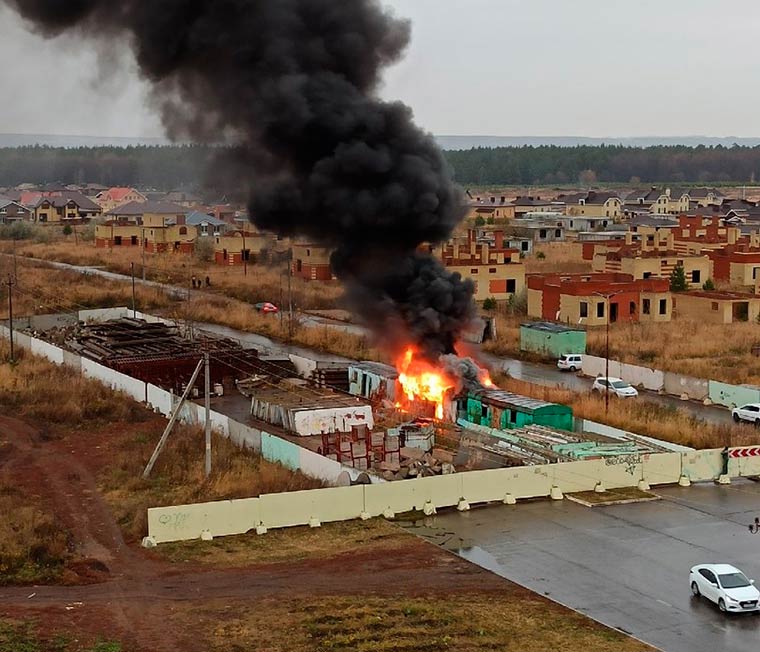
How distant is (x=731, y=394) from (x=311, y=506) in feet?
55.8

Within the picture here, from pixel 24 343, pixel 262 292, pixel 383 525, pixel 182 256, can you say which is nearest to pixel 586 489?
pixel 383 525

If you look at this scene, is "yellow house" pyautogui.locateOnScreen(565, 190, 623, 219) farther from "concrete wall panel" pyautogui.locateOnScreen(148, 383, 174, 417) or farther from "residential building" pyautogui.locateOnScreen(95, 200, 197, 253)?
"concrete wall panel" pyautogui.locateOnScreen(148, 383, 174, 417)

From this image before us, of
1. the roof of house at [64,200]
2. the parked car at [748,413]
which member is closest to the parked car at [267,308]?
the parked car at [748,413]

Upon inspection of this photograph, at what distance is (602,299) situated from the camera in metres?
49.5

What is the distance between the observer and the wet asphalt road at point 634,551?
17312mm

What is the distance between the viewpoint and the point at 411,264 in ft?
108

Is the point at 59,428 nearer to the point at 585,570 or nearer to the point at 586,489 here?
the point at 586,489

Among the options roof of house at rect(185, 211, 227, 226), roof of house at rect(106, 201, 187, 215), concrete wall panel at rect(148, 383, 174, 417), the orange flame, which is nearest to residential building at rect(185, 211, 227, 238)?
roof of house at rect(185, 211, 227, 226)

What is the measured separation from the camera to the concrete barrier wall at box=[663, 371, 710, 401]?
35.5 metres

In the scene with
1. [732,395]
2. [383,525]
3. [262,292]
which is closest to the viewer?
[383,525]

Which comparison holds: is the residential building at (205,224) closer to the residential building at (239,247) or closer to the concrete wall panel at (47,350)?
the residential building at (239,247)

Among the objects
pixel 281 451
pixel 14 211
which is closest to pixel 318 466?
pixel 281 451

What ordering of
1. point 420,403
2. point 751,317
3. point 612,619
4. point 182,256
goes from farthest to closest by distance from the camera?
1. point 182,256
2. point 751,317
3. point 420,403
4. point 612,619

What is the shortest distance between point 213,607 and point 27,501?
8365 millimetres
